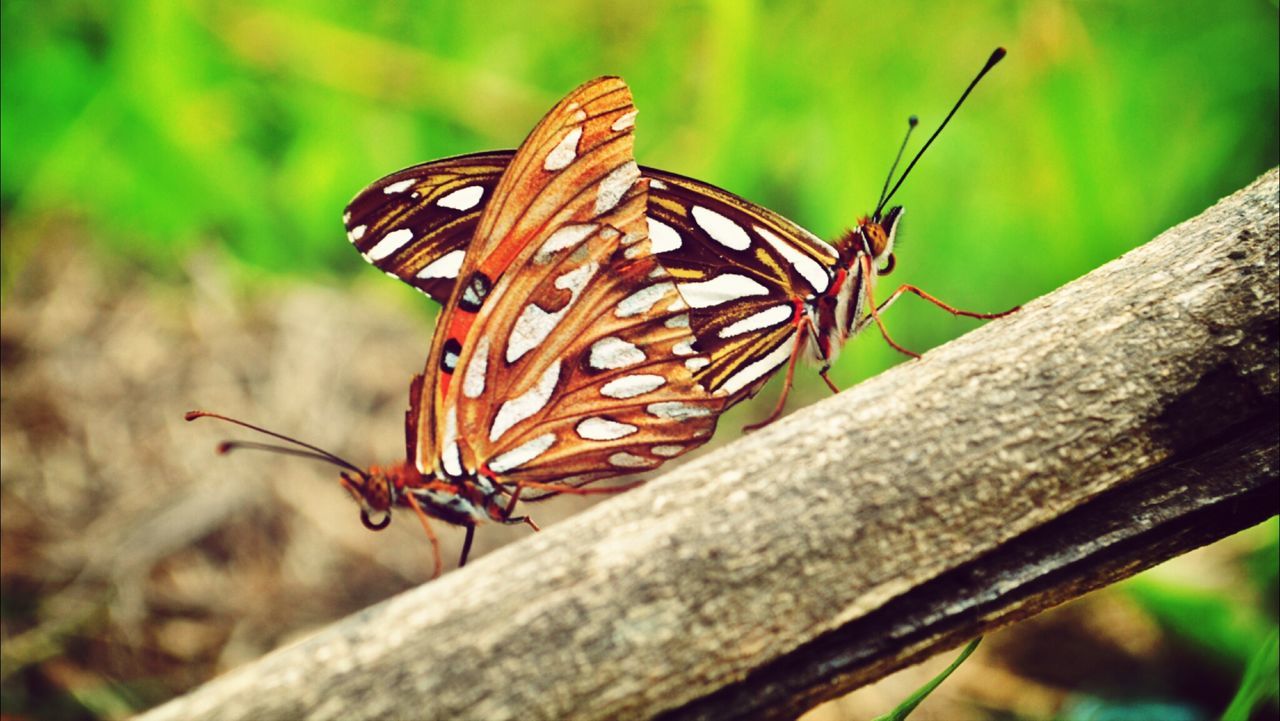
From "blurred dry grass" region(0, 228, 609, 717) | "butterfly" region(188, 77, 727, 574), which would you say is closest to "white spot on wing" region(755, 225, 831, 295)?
"butterfly" region(188, 77, 727, 574)

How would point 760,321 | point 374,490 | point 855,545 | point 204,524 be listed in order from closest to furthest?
point 855,545 < point 374,490 < point 760,321 < point 204,524

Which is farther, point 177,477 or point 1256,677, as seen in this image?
point 177,477

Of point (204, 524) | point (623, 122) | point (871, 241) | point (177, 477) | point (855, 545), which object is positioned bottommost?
point (855, 545)

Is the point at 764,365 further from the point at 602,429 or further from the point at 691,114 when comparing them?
the point at 691,114

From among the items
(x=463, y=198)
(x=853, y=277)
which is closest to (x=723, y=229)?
(x=853, y=277)

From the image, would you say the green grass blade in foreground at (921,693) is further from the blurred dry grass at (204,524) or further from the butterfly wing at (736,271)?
the blurred dry grass at (204,524)

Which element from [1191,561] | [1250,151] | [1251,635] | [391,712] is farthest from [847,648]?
[1250,151]

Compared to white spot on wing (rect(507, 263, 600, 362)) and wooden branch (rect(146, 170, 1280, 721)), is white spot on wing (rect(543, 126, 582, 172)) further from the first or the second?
wooden branch (rect(146, 170, 1280, 721))
